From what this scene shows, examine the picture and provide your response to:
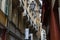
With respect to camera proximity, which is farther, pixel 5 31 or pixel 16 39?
pixel 16 39

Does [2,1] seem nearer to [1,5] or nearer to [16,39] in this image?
[1,5]

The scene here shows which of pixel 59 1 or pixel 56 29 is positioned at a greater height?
pixel 59 1

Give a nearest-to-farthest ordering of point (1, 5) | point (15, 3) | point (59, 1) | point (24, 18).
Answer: point (59, 1)
point (1, 5)
point (15, 3)
point (24, 18)

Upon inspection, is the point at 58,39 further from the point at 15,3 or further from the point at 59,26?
the point at 15,3

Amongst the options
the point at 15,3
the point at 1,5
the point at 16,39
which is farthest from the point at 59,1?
the point at 16,39

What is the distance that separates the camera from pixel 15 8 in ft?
54.2

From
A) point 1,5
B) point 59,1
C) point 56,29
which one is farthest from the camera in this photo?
point 1,5

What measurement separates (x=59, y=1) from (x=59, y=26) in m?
0.78

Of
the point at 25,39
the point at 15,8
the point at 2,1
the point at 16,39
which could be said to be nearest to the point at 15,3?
the point at 15,8

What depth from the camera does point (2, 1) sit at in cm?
1192

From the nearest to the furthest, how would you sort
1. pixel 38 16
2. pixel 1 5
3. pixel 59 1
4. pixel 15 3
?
pixel 59 1 < pixel 1 5 < pixel 15 3 < pixel 38 16

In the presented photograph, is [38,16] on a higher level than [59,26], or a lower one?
lower

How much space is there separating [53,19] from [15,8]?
920 centimetres

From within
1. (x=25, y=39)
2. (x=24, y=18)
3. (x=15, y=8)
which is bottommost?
(x=25, y=39)
